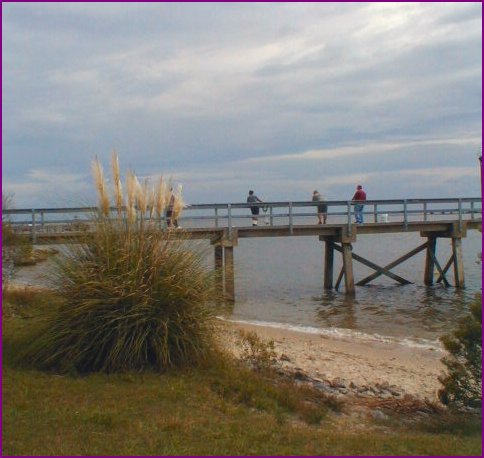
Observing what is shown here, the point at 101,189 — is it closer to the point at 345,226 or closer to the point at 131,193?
the point at 131,193

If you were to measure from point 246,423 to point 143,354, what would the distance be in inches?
80.1

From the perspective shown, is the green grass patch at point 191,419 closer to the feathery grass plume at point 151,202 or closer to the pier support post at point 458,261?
the feathery grass plume at point 151,202

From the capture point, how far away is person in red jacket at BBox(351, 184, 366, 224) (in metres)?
23.2

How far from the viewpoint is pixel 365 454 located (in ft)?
17.9

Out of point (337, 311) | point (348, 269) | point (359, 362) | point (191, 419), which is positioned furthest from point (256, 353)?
point (348, 269)

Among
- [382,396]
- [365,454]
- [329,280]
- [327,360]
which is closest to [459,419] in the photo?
[382,396]

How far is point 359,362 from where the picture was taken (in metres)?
12.0

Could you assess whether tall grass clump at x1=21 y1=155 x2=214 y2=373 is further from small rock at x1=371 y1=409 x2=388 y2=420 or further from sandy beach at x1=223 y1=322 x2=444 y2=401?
small rock at x1=371 y1=409 x2=388 y2=420

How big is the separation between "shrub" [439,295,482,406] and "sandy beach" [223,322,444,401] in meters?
1.47

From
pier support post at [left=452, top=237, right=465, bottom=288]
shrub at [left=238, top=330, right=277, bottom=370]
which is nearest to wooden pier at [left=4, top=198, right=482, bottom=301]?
pier support post at [left=452, top=237, right=465, bottom=288]

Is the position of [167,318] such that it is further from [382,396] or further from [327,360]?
[327,360]

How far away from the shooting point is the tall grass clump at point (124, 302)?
766 cm

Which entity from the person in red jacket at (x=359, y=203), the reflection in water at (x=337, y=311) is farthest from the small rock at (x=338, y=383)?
the person in red jacket at (x=359, y=203)

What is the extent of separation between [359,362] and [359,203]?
11979 millimetres
